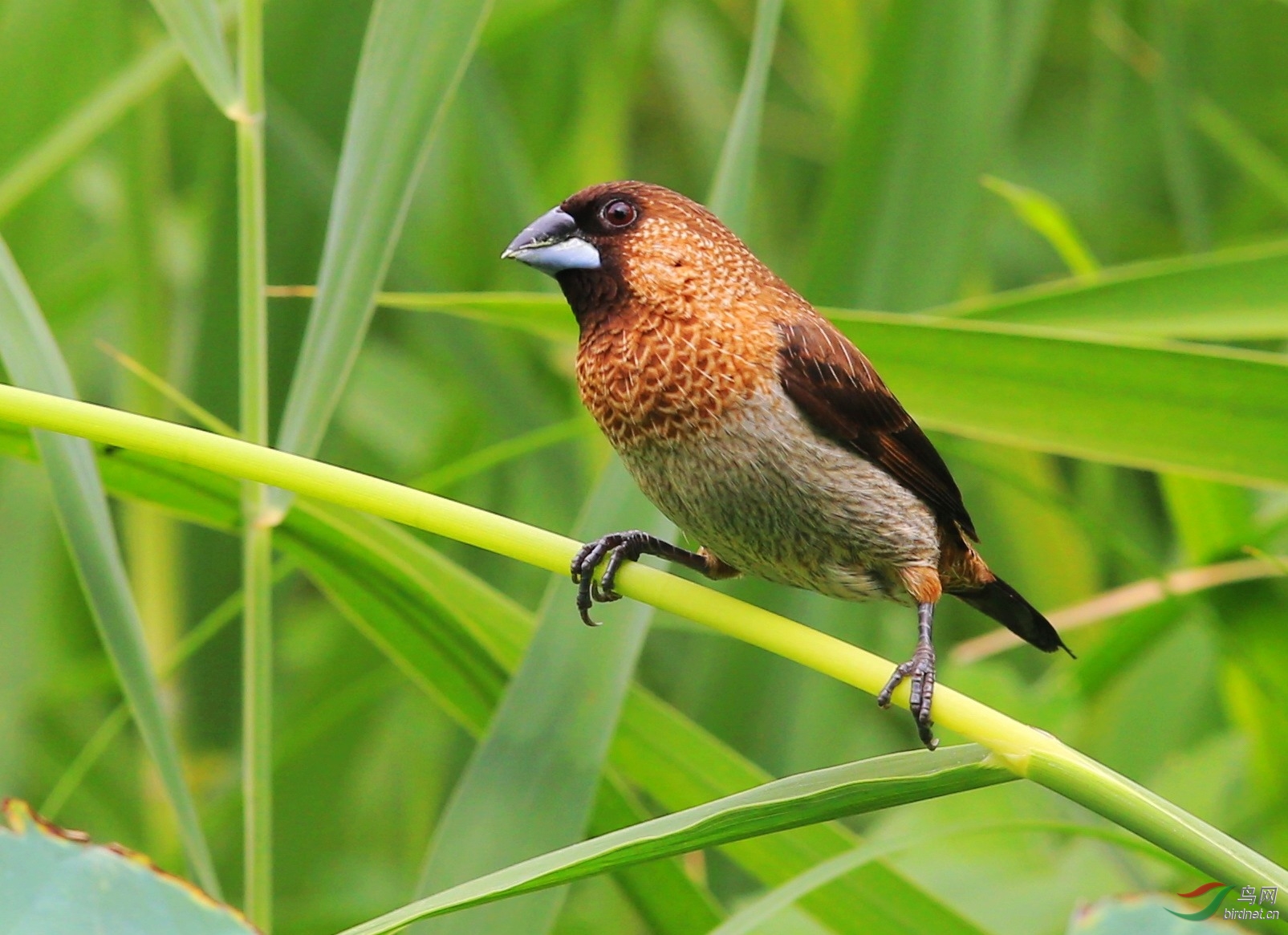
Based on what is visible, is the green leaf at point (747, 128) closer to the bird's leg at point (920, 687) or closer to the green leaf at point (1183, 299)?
the green leaf at point (1183, 299)

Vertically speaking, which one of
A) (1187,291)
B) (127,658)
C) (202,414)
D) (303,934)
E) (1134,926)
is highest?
(1187,291)

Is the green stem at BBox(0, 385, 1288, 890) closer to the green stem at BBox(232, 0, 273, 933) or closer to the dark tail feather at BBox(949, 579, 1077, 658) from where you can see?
the green stem at BBox(232, 0, 273, 933)

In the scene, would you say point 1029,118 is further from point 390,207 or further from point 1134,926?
point 1134,926

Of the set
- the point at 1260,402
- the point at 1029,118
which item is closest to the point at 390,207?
the point at 1260,402

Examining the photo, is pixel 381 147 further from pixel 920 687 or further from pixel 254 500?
pixel 920 687

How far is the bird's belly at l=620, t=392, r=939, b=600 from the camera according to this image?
5.32ft

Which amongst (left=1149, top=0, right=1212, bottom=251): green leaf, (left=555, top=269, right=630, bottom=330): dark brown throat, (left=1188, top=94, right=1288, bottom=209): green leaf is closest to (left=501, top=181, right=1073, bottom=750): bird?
(left=555, top=269, right=630, bottom=330): dark brown throat

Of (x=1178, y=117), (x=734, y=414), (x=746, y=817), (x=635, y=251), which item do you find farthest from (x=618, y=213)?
(x=1178, y=117)

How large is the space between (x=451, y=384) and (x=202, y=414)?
1.62 metres

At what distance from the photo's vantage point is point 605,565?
1741 millimetres

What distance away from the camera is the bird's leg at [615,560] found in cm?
152

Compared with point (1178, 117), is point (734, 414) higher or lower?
lower

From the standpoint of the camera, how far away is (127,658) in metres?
1.41

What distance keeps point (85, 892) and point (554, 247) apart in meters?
0.95
